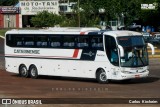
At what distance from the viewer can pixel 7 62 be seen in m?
31.9

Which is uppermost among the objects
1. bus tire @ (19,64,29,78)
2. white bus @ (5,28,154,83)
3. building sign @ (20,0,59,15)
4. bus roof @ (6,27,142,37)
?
building sign @ (20,0,59,15)

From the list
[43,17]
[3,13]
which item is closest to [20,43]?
[43,17]

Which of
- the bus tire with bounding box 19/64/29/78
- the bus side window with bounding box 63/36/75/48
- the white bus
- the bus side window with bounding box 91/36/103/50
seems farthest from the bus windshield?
the bus tire with bounding box 19/64/29/78

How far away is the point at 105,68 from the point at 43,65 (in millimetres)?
4616

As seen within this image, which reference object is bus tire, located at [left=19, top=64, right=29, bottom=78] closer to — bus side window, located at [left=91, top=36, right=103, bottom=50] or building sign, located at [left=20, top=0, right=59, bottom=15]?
bus side window, located at [left=91, top=36, right=103, bottom=50]

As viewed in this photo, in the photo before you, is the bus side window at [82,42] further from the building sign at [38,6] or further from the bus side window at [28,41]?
the building sign at [38,6]

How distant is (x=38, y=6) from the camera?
108688 millimetres

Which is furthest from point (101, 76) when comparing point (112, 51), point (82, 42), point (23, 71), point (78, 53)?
point (23, 71)

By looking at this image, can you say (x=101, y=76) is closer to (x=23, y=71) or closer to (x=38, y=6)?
(x=23, y=71)

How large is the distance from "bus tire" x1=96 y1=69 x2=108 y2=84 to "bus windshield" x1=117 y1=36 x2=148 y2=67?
1.17m

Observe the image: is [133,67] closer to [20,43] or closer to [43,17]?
[20,43]

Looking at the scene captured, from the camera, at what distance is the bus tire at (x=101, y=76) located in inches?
1051

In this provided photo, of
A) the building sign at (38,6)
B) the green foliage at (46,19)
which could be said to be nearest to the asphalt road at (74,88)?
the green foliage at (46,19)

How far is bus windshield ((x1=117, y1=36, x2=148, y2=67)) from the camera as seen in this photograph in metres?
26.3
